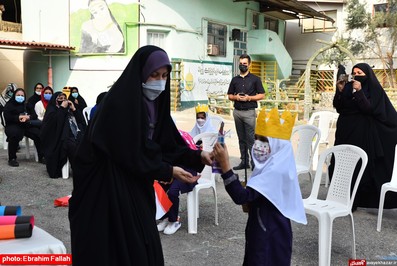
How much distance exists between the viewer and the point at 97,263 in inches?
73.9

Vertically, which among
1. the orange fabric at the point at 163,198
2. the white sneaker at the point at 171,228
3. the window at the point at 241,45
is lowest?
the white sneaker at the point at 171,228

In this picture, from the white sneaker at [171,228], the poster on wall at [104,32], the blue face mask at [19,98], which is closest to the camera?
the white sneaker at [171,228]

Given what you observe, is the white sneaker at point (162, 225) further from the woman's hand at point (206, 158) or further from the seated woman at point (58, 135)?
the seated woman at point (58, 135)

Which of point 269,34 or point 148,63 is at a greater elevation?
point 269,34

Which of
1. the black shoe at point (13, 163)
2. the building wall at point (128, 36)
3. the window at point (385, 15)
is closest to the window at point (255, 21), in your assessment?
the building wall at point (128, 36)

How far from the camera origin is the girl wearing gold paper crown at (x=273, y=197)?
2.47m

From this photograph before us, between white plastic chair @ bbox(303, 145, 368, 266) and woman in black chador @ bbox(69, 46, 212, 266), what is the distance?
170cm

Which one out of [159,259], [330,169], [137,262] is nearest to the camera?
[137,262]

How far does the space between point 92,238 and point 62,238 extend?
2226 millimetres

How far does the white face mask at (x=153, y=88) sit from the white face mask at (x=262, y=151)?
84cm

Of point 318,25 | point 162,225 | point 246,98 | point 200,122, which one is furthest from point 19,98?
point 318,25

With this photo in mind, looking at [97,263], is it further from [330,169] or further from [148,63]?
[330,169]

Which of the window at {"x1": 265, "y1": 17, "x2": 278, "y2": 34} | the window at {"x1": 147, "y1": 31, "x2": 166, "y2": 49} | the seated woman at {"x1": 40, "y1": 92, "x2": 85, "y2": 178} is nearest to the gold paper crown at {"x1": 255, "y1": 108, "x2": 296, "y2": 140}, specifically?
the seated woman at {"x1": 40, "y1": 92, "x2": 85, "y2": 178}

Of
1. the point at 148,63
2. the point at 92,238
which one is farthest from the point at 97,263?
the point at 148,63
